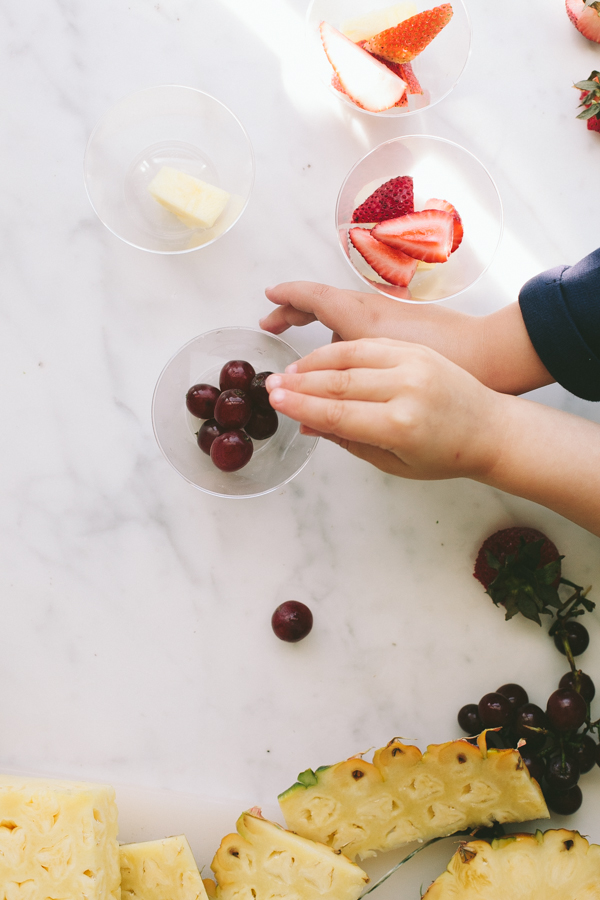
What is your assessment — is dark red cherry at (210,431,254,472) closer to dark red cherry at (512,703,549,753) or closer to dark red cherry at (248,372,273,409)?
dark red cherry at (248,372,273,409)

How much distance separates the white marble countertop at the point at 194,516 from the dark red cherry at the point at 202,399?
12cm

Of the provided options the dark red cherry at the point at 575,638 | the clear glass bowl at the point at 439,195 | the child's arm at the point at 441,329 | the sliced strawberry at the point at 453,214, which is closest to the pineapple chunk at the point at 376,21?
the clear glass bowl at the point at 439,195

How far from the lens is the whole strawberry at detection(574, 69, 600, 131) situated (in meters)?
0.98

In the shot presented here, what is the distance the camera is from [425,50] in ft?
3.25

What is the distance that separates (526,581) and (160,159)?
872 millimetres

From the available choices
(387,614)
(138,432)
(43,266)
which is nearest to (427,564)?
(387,614)

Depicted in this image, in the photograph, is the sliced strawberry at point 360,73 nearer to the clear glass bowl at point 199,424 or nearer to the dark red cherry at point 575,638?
the clear glass bowl at point 199,424

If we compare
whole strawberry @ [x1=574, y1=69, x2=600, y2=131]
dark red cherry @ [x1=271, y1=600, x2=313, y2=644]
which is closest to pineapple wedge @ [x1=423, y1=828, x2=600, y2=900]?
dark red cherry @ [x1=271, y1=600, x2=313, y2=644]

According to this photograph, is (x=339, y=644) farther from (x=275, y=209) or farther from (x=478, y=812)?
(x=275, y=209)

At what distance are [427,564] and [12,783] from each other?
26.5 inches

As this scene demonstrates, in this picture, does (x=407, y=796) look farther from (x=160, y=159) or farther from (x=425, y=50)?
(x=425, y=50)

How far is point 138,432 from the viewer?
99cm

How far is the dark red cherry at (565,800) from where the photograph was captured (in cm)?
90

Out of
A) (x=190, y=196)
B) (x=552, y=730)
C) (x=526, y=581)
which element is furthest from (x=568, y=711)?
(x=190, y=196)
